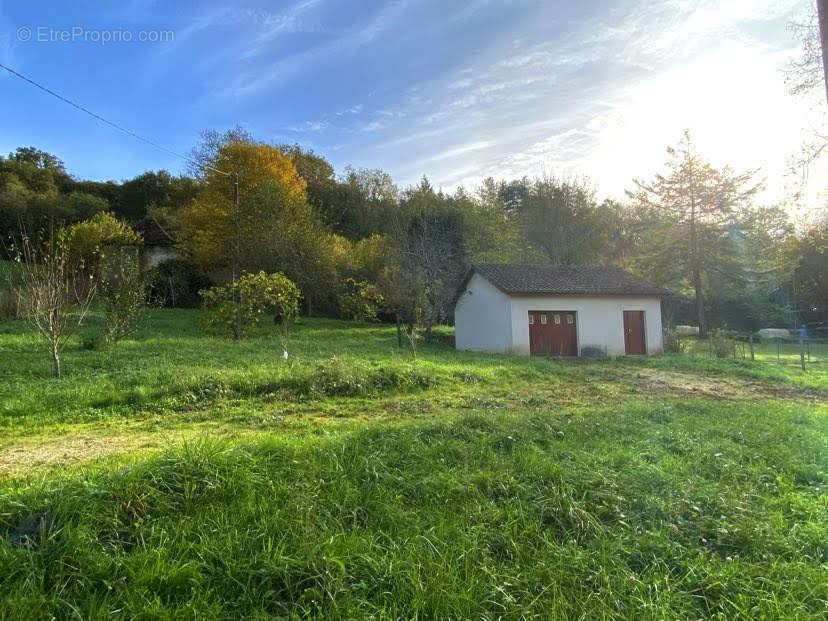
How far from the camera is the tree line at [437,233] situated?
84.7 ft

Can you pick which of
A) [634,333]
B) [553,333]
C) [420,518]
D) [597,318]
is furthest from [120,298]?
[634,333]

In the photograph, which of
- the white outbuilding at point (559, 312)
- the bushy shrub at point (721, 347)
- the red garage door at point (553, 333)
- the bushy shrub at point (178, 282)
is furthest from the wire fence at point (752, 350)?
the bushy shrub at point (178, 282)

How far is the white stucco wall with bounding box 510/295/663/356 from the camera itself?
20.2 meters

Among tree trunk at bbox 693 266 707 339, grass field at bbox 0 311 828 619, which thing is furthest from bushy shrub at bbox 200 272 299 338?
tree trunk at bbox 693 266 707 339

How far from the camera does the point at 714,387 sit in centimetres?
1202

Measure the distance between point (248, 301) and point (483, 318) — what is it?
9.80 meters

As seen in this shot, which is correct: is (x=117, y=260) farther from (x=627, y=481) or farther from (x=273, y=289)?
(x=627, y=481)

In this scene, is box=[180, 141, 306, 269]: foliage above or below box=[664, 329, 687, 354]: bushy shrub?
above

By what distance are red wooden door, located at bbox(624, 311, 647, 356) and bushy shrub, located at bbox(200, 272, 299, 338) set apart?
45.2 feet

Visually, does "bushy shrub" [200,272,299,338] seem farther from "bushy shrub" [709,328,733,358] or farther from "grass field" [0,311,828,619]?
"bushy shrub" [709,328,733,358]

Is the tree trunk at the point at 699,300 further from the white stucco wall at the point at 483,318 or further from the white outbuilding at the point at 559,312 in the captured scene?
the white stucco wall at the point at 483,318

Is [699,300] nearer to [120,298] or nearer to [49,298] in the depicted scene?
[120,298]

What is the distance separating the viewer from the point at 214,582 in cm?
276

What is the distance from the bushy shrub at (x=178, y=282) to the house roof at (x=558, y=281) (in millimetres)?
16572
